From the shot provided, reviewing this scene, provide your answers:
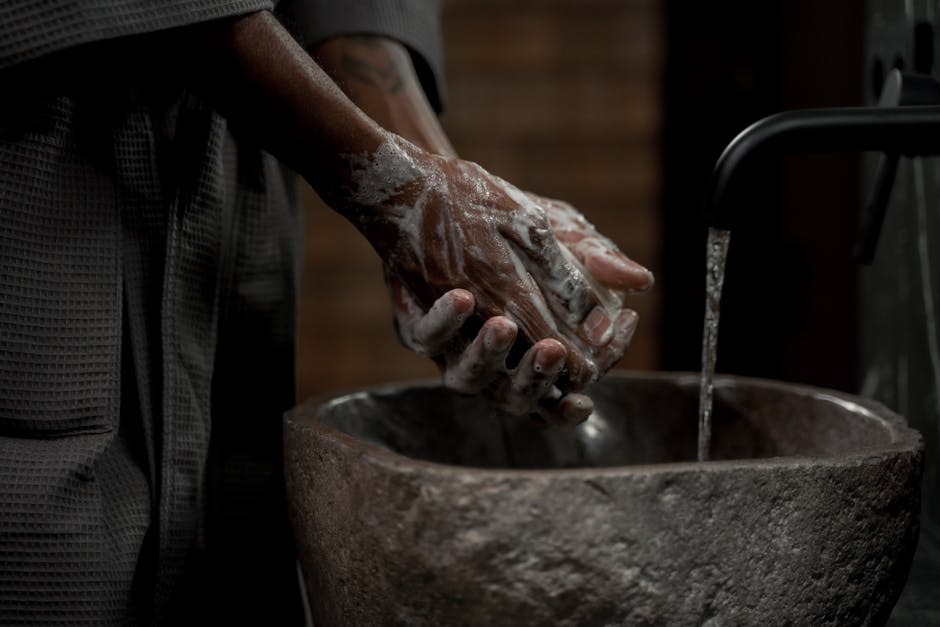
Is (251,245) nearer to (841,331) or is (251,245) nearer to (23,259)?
(23,259)

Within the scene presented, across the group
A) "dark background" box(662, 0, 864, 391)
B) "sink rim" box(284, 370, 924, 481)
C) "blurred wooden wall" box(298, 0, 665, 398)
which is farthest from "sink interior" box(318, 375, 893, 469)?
"blurred wooden wall" box(298, 0, 665, 398)

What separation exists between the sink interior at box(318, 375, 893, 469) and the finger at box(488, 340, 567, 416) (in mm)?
82

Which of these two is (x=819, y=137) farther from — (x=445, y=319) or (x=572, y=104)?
(x=572, y=104)

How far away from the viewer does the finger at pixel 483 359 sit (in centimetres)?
65

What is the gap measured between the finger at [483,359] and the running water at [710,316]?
5.5 inches

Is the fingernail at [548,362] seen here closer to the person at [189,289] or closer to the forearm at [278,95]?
the person at [189,289]

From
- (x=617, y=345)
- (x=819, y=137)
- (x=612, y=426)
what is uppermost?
(x=819, y=137)

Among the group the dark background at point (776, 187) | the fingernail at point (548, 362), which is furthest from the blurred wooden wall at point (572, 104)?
the fingernail at point (548, 362)

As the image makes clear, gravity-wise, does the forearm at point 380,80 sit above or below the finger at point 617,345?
above

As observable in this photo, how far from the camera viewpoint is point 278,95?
0.62 metres

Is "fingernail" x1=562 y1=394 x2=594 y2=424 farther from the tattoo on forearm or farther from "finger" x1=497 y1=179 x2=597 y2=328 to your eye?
the tattoo on forearm

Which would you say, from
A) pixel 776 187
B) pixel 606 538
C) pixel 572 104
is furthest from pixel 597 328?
pixel 572 104

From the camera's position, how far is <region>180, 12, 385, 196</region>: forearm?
613 mm

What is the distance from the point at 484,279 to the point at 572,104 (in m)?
1.42
